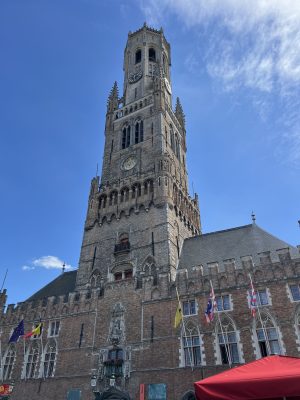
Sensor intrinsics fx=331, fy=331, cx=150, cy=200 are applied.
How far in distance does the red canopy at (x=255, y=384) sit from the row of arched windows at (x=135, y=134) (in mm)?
35175

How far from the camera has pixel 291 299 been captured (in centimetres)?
2267

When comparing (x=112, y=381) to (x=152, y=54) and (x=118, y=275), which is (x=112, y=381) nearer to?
(x=118, y=275)

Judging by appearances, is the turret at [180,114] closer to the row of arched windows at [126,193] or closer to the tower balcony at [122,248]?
the row of arched windows at [126,193]

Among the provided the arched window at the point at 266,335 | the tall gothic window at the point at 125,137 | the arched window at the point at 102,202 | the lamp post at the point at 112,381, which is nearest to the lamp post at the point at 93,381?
the lamp post at the point at 112,381

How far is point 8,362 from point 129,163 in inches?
937

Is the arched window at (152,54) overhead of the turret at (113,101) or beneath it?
overhead

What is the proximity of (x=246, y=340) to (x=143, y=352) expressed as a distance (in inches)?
300

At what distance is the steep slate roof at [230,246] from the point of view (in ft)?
92.4

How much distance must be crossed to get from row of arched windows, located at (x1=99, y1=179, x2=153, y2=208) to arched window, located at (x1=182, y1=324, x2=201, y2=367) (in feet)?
48.9

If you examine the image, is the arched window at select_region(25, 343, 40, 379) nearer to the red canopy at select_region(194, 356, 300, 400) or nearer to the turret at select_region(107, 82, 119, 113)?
the red canopy at select_region(194, 356, 300, 400)

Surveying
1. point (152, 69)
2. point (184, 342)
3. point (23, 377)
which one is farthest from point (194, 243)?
point (152, 69)

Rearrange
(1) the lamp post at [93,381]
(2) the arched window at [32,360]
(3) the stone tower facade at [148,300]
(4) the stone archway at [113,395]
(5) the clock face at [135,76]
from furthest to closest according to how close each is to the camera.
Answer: (5) the clock face at [135,76]
(2) the arched window at [32,360]
(1) the lamp post at [93,381]
(4) the stone archway at [113,395]
(3) the stone tower facade at [148,300]

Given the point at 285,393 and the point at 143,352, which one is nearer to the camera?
the point at 285,393

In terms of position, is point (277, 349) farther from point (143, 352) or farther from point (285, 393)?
point (285, 393)
